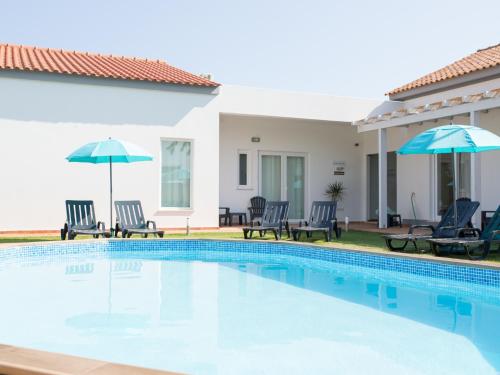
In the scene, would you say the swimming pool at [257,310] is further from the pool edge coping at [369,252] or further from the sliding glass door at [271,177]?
the sliding glass door at [271,177]

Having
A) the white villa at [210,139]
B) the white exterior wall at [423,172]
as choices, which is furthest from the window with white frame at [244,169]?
the white exterior wall at [423,172]

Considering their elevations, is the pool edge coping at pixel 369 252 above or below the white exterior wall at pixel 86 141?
below

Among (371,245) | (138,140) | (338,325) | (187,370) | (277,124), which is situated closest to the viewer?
(187,370)

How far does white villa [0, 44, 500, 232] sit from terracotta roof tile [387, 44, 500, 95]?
79 mm

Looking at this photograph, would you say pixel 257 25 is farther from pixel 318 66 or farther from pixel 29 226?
pixel 29 226

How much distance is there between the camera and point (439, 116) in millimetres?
13414

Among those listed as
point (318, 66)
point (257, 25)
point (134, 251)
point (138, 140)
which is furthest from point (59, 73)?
point (318, 66)

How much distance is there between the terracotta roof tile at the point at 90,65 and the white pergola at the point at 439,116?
5.03 m

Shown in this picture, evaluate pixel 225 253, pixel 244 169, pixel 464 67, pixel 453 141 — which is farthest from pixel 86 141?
pixel 464 67

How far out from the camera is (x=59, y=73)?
13516mm

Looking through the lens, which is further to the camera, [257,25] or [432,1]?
[257,25]

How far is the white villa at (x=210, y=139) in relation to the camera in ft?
43.5

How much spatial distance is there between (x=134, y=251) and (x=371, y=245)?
16.6 ft

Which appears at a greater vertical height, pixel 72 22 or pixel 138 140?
pixel 72 22
